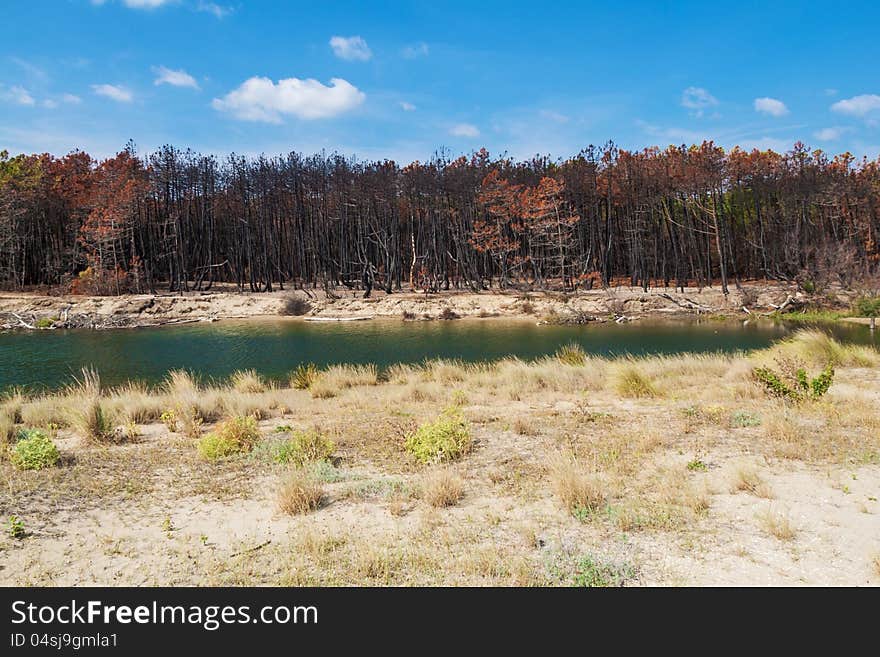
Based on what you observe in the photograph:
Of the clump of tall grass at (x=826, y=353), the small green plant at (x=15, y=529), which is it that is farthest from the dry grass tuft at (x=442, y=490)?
the clump of tall grass at (x=826, y=353)

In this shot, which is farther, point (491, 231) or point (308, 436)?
point (491, 231)

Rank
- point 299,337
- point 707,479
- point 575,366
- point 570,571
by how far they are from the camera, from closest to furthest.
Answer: point 570,571
point 707,479
point 575,366
point 299,337

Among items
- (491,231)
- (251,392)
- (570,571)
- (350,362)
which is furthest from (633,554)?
(491,231)

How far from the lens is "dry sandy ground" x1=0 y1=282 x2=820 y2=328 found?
39156mm

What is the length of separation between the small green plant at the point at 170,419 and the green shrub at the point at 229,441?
164 centimetres

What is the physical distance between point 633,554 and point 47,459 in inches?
317

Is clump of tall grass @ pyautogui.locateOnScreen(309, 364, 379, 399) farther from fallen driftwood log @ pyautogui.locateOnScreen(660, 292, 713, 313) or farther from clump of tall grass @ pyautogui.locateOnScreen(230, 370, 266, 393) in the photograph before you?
fallen driftwood log @ pyautogui.locateOnScreen(660, 292, 713, 313)

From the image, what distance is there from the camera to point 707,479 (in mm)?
6953

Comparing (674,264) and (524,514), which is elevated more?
(674,264)

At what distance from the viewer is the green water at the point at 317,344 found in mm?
21938

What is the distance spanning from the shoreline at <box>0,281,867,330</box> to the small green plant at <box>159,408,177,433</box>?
28.6m

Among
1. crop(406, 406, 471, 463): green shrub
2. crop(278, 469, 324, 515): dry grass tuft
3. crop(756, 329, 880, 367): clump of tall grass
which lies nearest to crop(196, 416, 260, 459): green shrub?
crop(278, 469, 324, 515): dry grass tuft

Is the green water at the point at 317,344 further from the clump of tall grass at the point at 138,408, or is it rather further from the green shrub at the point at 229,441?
the green shrub at the point at 229,441
